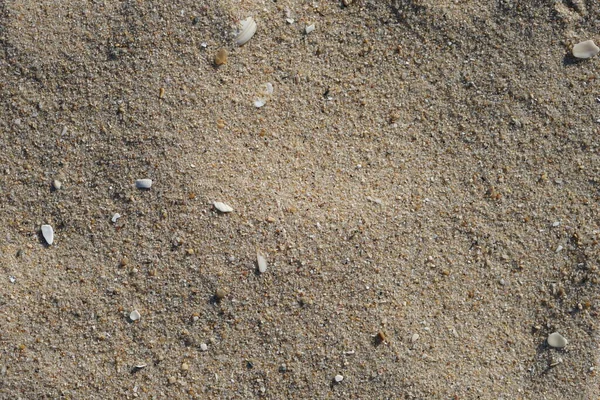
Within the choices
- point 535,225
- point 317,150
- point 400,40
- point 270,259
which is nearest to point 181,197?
point 270,259

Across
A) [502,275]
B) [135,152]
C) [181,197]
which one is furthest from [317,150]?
[502,275]

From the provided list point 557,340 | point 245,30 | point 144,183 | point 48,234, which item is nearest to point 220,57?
point 245,30

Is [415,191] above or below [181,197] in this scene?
above

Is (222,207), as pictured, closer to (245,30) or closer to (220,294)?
(220,294)

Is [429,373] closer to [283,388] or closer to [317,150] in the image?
[283,388]

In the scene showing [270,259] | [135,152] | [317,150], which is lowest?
[270,259]

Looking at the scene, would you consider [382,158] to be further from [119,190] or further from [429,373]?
[119,190]
